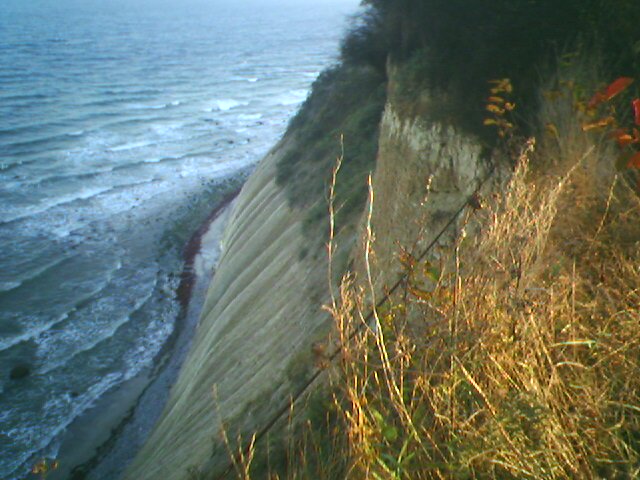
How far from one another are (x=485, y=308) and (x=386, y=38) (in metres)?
10.2

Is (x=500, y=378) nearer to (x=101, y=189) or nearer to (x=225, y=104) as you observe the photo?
(x=101, y=189)

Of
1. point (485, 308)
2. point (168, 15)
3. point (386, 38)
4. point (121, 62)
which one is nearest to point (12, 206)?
point (386, 38)

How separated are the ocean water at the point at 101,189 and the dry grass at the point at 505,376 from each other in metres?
12.9

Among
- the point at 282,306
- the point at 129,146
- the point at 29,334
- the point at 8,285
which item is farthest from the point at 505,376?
the point at 129,146

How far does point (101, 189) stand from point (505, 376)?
106ft

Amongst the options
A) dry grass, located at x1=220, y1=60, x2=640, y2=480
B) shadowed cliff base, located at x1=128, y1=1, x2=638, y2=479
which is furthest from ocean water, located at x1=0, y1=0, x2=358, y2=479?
dry grass, located at x1=220, y1=60, x2=640, y2=480

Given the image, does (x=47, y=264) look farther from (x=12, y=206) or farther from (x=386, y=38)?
(x=386, y=38)

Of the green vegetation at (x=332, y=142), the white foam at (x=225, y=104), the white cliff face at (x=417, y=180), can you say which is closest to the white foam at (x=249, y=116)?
the white foam at (x=225, y=104)

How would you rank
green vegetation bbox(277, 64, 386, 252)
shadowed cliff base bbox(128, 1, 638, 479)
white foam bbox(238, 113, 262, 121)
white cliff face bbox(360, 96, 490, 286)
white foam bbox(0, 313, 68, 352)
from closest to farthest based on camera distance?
1. shadowed cliff base bbox(128, 1, 638, 479)
2. white cliff face bbox(360, 96, 490, 286)
3. green vegetation bbox(277, 64, 386, 252)
4. white foam bbox(0, 313, 68, 352)
5. white foam bbox(238, 113, 262, 121)

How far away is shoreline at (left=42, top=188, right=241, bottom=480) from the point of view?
1454 centimetres

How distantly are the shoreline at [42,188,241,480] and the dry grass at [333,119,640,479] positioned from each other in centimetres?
1165

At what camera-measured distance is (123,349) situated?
19.1m

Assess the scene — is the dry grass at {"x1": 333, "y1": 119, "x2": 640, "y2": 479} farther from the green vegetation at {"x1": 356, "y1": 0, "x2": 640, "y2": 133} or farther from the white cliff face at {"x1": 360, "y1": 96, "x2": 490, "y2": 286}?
the green vegetation at {"x1": 356, "y1": 0, "x2": 640, "y2": 133}

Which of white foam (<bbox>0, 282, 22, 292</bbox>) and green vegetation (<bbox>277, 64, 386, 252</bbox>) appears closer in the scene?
green vegetation (<bbox>277, 64, 386, 252</bbox>)
